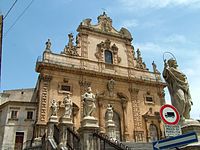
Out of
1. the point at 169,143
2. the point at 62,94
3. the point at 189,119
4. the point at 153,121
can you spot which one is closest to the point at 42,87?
the point at 62,94

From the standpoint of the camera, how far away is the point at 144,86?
1011 inches

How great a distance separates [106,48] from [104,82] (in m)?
4.63

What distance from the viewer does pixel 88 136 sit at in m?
7.93

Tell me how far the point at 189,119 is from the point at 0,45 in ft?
31.6

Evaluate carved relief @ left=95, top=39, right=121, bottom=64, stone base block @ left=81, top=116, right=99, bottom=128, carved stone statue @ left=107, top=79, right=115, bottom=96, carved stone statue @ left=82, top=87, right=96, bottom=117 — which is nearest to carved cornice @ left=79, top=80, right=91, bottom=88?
carved stone statue @ left=107, top=79, right=115, bottom=96

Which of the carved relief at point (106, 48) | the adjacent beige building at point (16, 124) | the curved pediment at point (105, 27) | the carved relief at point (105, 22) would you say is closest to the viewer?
the adjacent beige building at point (16, 124)

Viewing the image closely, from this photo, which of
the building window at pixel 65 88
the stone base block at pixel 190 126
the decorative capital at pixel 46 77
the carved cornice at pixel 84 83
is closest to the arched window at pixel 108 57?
the carved cornice at pixel 84 83

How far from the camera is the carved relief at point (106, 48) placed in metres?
25.1

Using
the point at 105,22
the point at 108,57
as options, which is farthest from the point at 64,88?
the point at 105,22

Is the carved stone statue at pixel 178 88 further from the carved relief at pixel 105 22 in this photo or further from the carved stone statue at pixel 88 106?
the carved relief at pixel 105 22

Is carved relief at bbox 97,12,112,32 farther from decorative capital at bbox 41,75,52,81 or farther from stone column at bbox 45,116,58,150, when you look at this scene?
stone column at bbox 45,116,58,150

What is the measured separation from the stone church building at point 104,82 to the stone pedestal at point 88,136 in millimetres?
11324

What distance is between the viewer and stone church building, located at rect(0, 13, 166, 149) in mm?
20859

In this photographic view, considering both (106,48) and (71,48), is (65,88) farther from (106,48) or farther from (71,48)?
(106,48)
